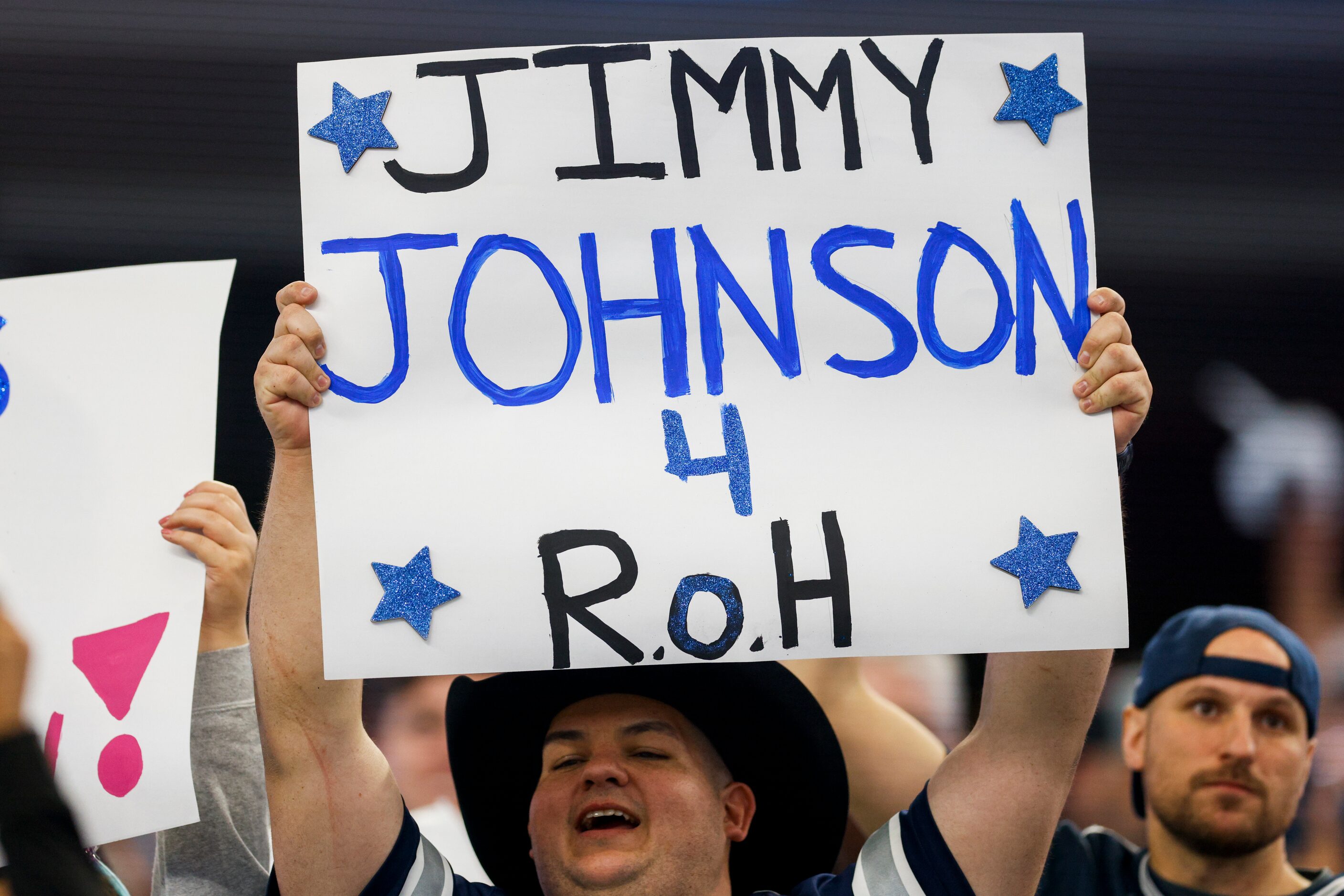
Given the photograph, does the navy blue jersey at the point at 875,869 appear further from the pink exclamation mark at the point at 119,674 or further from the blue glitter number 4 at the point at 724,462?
the blue glitter number 4 at the point at 724,462

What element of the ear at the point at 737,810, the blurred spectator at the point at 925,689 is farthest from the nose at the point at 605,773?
the blurred spectator at the point at 925,689

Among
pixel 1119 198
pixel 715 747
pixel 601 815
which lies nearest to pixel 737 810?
pixel 715 747

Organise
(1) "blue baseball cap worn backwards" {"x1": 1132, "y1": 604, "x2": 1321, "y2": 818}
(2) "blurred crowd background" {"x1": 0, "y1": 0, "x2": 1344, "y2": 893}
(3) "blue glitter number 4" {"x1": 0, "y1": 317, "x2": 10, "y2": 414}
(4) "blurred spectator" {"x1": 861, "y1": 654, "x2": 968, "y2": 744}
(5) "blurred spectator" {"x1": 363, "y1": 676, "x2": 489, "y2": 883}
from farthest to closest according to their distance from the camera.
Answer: (2) "blurred crowd background" {"x1": 0, "y1": 0, "x2": 1344, "y2": 893} < (4) "blurred spectator" {"x1": 861, "y1": 654, "x2": 968, "y2": 744} < (5) "blurred spectator" {"x1": 363, "y1": 676, "x2": 489, "y2": 883} < (1) "blue baseball cap worn backwards" {"x1": 1132, "y1": 604, "x2": 1321, "y2": 818} < (3) "blue glitter number 4" {"x1": 0, "y1": 317, "x2": 10, "y2": 414}

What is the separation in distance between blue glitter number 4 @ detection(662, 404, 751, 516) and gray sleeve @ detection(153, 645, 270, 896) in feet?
1.80

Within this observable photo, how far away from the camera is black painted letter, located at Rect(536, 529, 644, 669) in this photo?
1.13m

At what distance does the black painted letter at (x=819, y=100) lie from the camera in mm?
1201

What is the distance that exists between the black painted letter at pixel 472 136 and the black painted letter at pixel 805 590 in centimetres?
42

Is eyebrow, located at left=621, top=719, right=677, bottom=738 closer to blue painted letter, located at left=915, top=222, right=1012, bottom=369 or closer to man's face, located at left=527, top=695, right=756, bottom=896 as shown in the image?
man's face, located at left=527, top=695, right=756, bottom=896

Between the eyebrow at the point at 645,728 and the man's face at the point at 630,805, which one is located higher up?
the eyebrow at the point at 645,728

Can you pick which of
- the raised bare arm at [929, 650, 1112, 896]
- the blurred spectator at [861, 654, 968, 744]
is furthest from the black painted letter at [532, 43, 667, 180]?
the blurred spectator at [861, 654, 968, 744]

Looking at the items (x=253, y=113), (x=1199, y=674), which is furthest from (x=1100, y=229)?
(x=253, y=113)

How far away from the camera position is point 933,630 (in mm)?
1144

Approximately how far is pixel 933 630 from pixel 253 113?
2.51 m

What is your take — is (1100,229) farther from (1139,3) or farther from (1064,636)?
(1064,636)
